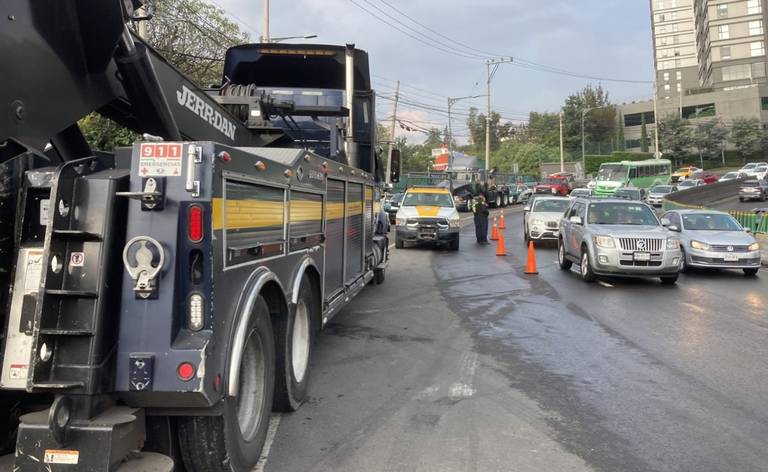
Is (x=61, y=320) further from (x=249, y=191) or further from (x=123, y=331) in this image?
(x=249, y=191)

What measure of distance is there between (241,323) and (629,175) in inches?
1970

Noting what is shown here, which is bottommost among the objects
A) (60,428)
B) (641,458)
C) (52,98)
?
(641,458)

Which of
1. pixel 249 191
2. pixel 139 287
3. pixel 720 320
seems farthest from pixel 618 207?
pixel 139 287

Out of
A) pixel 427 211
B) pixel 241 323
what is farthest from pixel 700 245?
pixel 241 323

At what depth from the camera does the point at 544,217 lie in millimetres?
19672

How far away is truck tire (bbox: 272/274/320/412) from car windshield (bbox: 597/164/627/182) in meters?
47.3

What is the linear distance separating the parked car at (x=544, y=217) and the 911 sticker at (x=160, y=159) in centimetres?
1711

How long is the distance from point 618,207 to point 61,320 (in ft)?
40.3

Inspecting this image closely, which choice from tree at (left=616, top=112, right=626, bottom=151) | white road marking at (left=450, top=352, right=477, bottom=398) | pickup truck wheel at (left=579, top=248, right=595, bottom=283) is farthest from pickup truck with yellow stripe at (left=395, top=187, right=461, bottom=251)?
tree at (left=616, top=112, right=626, bottom=151)

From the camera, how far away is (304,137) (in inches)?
309

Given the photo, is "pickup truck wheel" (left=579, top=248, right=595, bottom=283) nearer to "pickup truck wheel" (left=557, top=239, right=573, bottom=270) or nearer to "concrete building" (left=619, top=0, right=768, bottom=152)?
"pickup truck wheel" (left=557, top=239, right=573, bottom=270)

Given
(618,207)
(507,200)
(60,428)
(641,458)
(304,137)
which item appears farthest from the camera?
(507,200)

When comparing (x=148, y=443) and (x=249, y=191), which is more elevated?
(x=249, y=191)

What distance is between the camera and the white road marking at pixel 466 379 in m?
5.42
